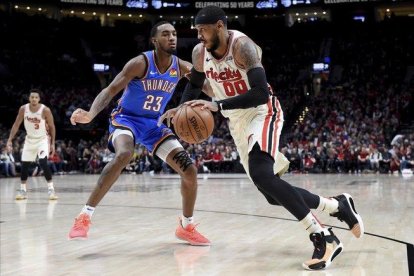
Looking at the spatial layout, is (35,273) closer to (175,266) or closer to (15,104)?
(175,266)

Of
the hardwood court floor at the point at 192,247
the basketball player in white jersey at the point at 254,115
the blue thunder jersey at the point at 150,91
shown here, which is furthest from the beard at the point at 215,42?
the hardwood court floor at the point at 192,247

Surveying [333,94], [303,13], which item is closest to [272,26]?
[303,13]

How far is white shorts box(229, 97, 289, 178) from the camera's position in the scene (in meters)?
3.99

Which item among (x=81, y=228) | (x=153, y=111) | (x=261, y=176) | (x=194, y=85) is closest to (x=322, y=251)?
(x=261, y=176)

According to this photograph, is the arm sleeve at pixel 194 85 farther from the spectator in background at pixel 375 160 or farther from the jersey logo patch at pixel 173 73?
the spectator in background at pixel 375 160

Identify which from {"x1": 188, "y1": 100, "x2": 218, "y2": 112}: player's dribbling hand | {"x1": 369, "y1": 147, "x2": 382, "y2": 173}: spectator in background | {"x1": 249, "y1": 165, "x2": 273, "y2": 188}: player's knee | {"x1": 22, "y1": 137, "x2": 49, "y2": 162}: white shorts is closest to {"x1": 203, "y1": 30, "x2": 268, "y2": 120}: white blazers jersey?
{"x1": 188, "y1": 100, "x2": 218, "y2": 112}: player's dribbling hand

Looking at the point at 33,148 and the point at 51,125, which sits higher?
the point at 51,125

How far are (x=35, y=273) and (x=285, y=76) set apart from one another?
92.8ft

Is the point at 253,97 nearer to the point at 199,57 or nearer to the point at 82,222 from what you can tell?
the point at 199,57

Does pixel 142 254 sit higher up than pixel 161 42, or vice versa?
pixel 161 42

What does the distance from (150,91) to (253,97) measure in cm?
155

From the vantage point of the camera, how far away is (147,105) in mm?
5133

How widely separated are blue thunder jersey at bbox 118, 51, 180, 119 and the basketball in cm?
117

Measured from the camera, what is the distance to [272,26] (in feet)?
123
